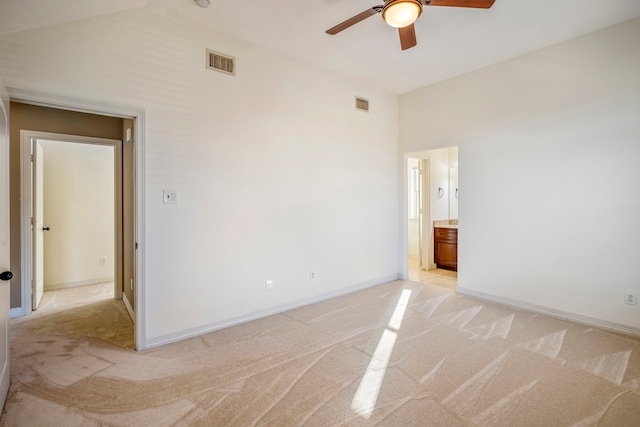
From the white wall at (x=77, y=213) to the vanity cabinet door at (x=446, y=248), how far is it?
568 cm

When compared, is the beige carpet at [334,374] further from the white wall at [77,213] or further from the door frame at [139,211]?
the white wall at [77,213]

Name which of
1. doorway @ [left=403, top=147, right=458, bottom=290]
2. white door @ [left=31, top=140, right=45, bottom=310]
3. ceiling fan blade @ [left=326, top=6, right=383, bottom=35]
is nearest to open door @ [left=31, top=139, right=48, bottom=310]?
white door @ [left=31, top=140, right=45, bottom=310]

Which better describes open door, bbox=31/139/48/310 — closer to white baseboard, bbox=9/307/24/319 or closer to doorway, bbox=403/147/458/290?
white baseboard, bbox=9/307/24/319

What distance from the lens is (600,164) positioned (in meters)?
3.21

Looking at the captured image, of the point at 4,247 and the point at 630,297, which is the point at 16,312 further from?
the point at 630,297

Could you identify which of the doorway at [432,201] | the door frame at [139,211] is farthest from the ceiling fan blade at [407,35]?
the doorway at [432,201]

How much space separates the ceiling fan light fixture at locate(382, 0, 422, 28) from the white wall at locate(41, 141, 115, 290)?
190 inches

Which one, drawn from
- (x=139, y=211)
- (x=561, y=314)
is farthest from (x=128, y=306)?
(x=561, y=314)

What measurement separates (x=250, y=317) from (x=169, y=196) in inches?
60.3

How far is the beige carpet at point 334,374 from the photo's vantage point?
6.29 feet

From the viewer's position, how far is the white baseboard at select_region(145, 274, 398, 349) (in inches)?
113

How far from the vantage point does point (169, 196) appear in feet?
9.33

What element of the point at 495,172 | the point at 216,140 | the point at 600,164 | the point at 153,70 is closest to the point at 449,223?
the point at 495,172

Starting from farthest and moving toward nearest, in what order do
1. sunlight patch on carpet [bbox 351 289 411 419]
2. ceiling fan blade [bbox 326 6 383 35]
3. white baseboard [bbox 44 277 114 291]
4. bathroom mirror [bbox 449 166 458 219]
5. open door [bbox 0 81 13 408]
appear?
bathroom mirror [bbox 449 166 458 219]
white baseboard [bbox 44 277 114 291]
ceiling fan blade [bbox 326 6 383 35]
sunlight patch on carpet [bbox 351 289 411 419]
open door [bbox 0 81 13 408]
